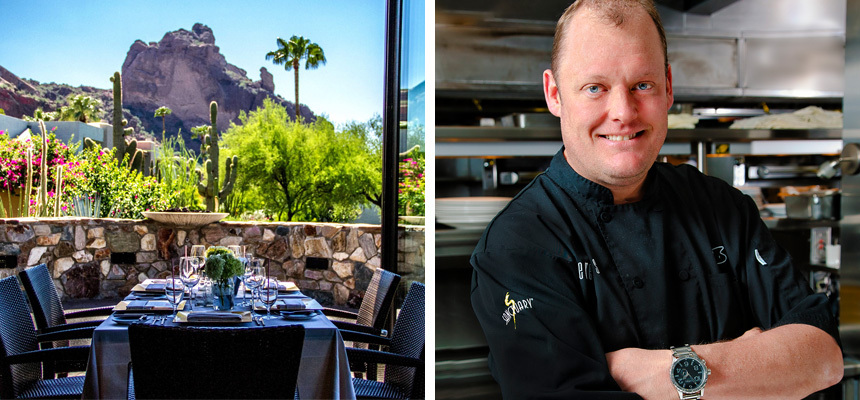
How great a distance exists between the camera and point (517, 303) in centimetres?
105

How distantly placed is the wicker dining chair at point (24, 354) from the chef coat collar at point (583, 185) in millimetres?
1723

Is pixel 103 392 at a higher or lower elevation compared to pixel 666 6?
lower

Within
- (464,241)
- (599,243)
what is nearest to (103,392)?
(464,241)

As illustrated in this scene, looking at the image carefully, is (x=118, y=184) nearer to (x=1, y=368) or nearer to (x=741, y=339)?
(x=1, y=368)

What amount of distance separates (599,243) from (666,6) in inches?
21.2

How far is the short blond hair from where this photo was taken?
3.70 ft

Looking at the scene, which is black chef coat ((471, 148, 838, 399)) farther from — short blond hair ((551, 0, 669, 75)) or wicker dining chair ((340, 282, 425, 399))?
wicker dining chair ((340, 282, 425, 399))

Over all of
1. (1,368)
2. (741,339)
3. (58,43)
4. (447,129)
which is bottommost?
(1,368)

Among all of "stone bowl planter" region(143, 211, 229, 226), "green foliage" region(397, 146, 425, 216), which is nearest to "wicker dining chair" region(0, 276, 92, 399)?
"green foliage" region(397, 146, 425, 216)

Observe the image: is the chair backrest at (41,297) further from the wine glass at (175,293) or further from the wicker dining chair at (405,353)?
the wicker dining chair at (405,353)

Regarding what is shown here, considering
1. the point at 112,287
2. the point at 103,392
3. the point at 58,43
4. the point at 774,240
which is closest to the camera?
the point at 774,240

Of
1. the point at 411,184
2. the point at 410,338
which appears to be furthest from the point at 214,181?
the point at 410,338

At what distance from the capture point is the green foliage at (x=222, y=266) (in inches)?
98.1

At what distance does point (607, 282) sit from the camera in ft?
3.56
